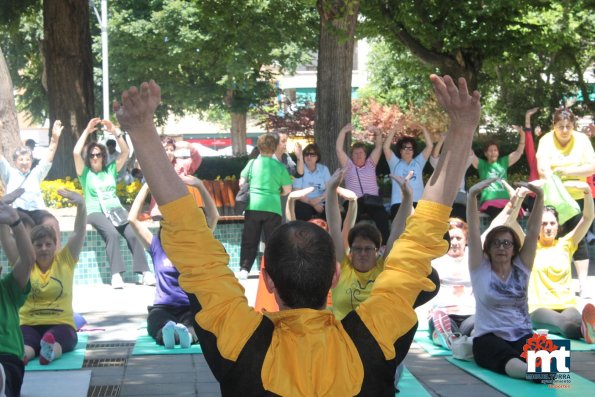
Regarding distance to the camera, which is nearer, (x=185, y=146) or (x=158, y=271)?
(x=158, y=271)

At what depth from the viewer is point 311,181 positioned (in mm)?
12344

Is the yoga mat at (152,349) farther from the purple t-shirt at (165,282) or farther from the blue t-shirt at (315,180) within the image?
the blue t-shirt at (315,180)

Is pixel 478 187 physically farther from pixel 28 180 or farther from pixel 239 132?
pixel 239 132

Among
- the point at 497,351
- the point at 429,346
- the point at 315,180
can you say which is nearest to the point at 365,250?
the point at 497,351

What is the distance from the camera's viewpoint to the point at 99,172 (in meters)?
11.8

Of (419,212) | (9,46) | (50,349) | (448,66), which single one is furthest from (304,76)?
(419,212)

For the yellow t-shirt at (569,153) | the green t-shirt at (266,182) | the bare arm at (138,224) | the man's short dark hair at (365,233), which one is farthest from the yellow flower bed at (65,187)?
the man's short dark hair at (365,233)

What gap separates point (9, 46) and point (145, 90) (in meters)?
36.9

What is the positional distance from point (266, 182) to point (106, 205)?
1.98 m

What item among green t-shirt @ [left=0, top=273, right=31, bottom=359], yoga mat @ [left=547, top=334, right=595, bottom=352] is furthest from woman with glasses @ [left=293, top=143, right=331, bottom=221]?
green t-shirt @ [left=0, top=273, right=31, bottom=359]

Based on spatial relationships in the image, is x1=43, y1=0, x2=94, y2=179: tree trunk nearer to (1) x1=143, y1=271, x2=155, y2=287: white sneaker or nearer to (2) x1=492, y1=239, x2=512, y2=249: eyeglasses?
(1) x1=143, y1=271, x2=155, y2=287: white sneaker

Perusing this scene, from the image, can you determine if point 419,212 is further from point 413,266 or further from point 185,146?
point 185,146

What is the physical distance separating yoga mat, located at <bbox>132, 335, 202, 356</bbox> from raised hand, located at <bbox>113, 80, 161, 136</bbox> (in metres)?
5.59

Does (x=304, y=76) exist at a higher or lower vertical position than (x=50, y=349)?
higher
